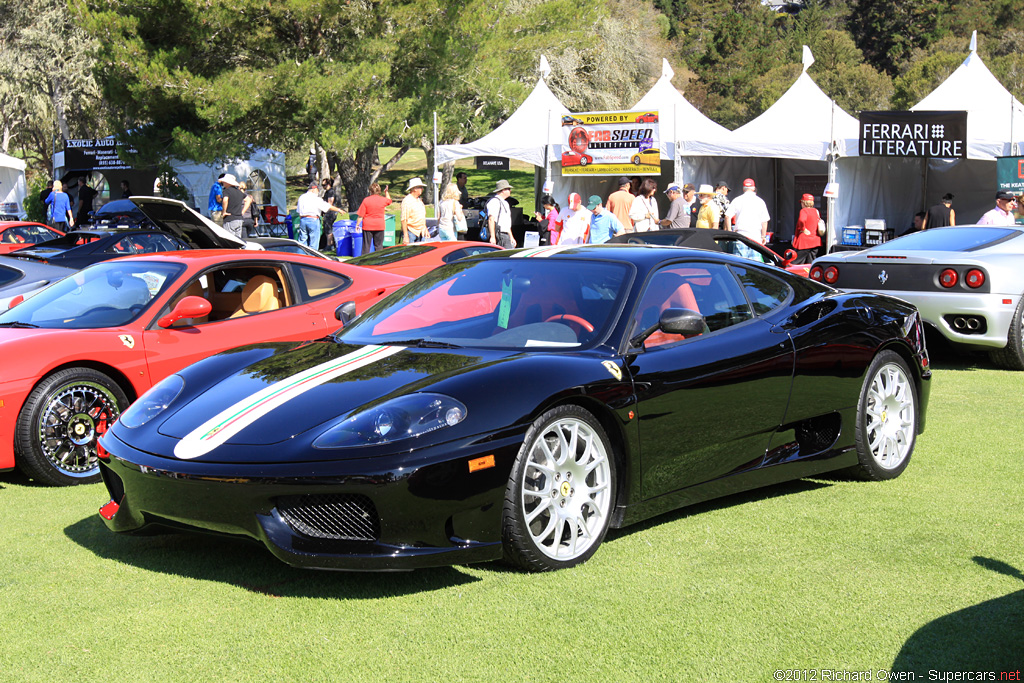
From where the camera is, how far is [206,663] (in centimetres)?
317

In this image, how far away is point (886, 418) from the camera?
18.1ft

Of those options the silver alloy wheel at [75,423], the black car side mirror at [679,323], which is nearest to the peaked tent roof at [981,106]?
the black car side mirror at [679,323]

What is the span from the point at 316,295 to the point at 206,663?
419 cm

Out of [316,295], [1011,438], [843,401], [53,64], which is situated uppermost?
[53,64]

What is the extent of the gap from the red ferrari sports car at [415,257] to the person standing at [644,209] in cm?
430

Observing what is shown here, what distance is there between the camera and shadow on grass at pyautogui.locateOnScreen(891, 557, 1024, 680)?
310 centimetres

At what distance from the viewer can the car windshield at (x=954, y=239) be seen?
31.4ft

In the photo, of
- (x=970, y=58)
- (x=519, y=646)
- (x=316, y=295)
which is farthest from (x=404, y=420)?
(x=970, y=58)

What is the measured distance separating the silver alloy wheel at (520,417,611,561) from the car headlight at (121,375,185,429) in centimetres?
→ 160

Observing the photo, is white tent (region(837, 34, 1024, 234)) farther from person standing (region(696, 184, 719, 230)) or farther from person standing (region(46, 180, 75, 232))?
person standing (region(46, 180, 75, 232))

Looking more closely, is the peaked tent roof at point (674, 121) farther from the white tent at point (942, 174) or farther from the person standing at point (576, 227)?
the person standing at point (576, 227)

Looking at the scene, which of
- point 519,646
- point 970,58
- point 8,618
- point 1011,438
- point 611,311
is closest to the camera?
point 519,646

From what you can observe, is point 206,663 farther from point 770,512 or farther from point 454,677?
point 770,512

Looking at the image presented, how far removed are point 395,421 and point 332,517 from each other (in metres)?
0.40
